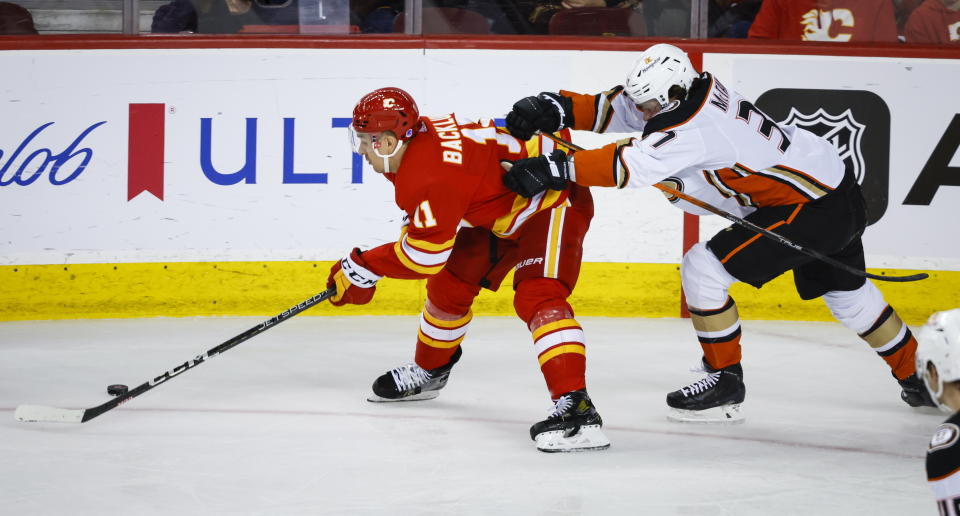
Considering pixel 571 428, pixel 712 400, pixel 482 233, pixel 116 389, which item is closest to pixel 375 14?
pixel 482 233

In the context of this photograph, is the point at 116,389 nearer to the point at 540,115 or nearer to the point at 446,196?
the point at 446,196

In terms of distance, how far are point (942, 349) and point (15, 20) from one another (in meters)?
4.85

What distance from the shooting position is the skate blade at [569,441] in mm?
Answer: 3236

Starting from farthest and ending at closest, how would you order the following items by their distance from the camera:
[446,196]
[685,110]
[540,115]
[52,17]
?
1. [52,17]
2. [540,115]
3. [685,110]
4. [446,196]

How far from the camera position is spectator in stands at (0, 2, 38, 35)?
18.0 ft

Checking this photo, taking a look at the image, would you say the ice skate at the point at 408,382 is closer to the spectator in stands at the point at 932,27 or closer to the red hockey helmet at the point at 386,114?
the red hockey helmet at the point at 386,114

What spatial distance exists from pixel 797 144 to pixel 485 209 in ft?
3.19

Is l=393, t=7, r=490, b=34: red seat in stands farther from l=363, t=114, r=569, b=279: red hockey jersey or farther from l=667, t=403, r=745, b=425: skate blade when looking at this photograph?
l=667, t=403, r=745, b=425: skate blade

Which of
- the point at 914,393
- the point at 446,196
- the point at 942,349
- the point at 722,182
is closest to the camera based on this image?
the point at 942,349

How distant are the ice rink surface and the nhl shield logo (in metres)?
0.93

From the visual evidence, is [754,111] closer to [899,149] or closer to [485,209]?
[485,209]

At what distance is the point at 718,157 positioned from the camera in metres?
3.35

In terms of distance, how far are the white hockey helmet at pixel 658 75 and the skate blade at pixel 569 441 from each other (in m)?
0.96

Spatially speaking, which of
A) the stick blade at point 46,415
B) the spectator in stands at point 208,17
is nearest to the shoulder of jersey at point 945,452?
the stick blade at point 46,415
